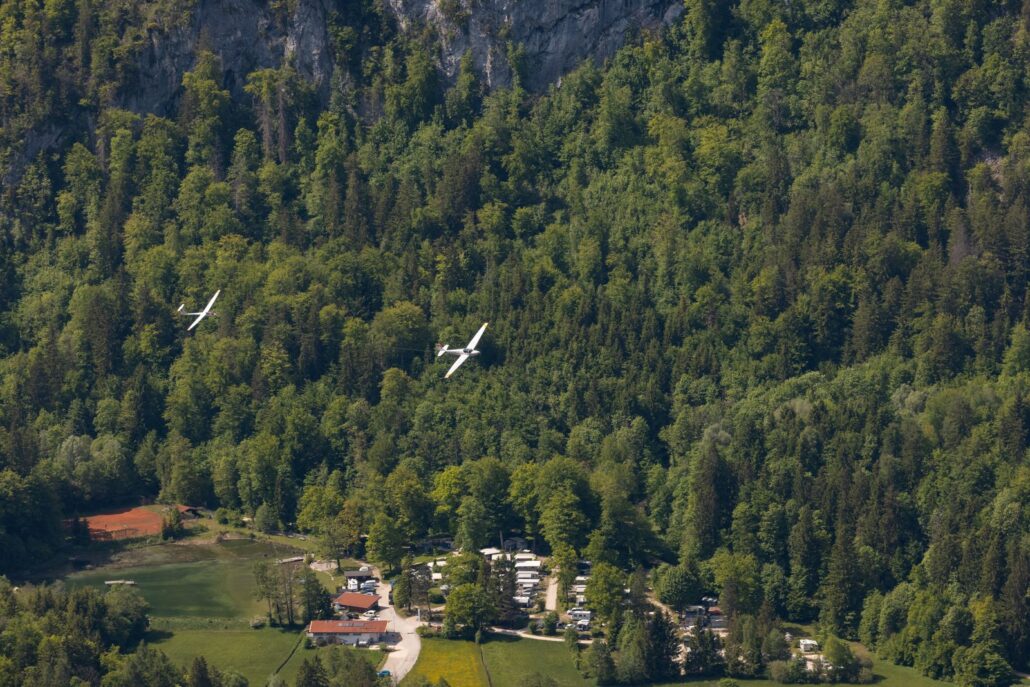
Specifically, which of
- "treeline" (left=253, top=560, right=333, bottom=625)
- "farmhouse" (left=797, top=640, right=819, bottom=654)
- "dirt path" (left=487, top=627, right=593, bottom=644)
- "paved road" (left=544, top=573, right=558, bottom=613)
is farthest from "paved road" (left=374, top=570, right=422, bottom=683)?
"farmhouse" (left=797, top=640, right=819, bottom=654)

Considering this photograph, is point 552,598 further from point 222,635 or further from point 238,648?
point 222,635

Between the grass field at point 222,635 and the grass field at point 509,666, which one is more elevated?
the grass field at point 222,635

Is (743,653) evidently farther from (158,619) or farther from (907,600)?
(158,619)

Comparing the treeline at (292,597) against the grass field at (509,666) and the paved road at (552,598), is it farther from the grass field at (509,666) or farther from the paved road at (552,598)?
the paved road at (552,598)

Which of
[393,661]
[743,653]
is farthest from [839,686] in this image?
[393,661]

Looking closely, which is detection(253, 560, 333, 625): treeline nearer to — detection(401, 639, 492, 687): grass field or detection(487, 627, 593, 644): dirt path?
detection(401, 639, 492, 687): grass field

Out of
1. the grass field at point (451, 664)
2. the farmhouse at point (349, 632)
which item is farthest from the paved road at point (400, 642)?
the farmhouse at point (349, 632)
